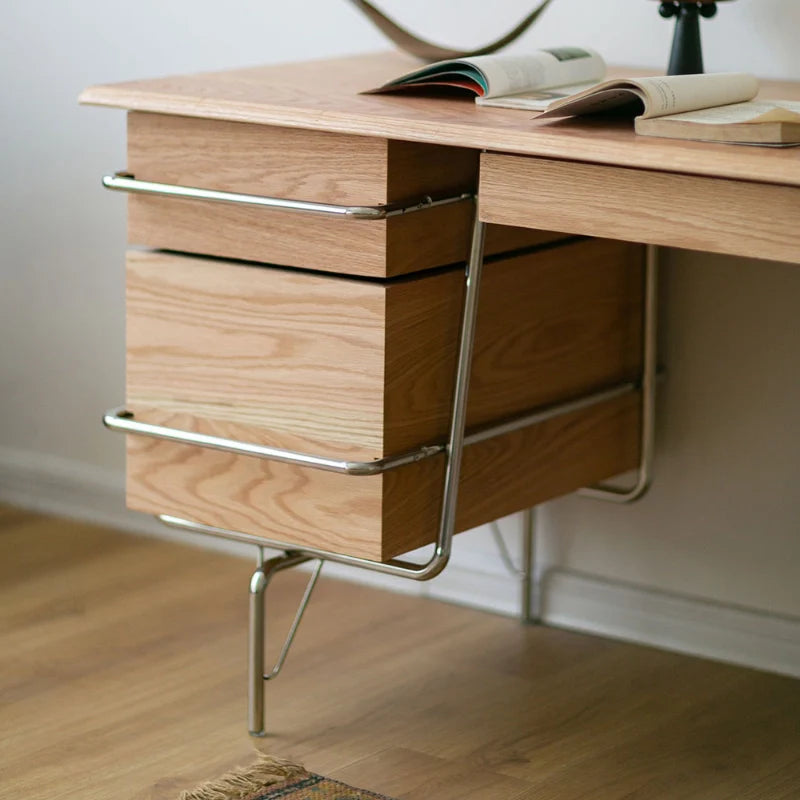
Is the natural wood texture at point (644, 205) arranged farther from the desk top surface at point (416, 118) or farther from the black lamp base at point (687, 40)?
the black lamp base at point (687, 40)

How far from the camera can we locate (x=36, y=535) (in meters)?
2.43

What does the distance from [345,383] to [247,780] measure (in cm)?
44

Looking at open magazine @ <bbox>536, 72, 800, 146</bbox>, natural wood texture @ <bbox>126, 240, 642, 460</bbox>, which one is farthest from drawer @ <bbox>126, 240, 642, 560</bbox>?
open magazine @ <bbox>536, 72, 800, 146</bbox>

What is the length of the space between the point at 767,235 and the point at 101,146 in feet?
4.66

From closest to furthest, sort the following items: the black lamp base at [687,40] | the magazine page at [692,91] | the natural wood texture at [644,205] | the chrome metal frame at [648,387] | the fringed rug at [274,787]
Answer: the natural wood texture at [644,205], the magazine page at [692,91], the fringed rug at [274,787], the black lamp base at [687,40], the chrome metal frame at [648,387]

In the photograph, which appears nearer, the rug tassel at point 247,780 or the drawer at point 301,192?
the drawer at point 301,192

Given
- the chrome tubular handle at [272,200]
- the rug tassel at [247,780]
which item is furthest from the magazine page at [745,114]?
the rug tassel at [247,780]

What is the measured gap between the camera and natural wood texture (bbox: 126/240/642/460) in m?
1.49

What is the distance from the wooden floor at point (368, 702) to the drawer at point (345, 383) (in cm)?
27

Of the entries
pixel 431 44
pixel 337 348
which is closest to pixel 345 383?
pixel 337 348

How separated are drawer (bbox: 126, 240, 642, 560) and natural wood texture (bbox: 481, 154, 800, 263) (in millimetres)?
176

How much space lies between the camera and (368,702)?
5.97ft

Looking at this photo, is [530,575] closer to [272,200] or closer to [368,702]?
[368,702]

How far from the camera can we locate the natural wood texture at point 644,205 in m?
1.21
